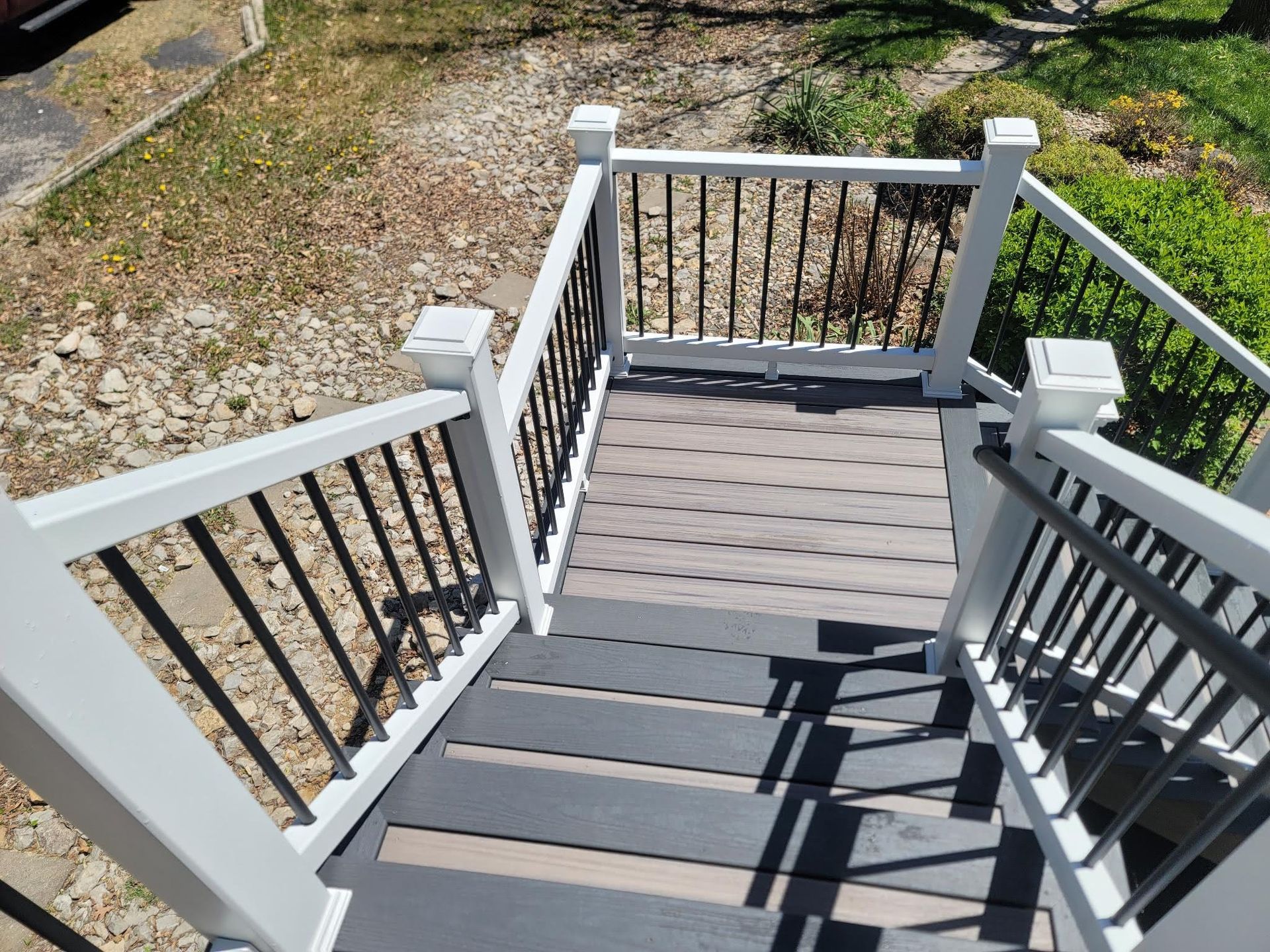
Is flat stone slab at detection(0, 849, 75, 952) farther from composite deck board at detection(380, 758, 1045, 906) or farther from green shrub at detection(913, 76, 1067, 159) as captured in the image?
green shrub at detection(913, 76, 1067, 159)

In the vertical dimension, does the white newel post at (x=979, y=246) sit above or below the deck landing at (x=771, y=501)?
above

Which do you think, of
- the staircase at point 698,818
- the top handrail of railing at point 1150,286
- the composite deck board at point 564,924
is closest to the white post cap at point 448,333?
the staircase at point 698,818

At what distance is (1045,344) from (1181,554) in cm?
49

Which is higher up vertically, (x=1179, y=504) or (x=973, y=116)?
(x=1179, y=504)

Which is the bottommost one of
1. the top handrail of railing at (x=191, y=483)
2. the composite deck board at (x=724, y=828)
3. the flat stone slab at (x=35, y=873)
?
the flat stone slab at (x=35, y=873)

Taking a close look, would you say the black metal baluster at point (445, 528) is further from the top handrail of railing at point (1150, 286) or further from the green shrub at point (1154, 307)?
the green shrub at point (1154, 307)

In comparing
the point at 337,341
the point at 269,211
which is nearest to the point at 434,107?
the point at 269,211

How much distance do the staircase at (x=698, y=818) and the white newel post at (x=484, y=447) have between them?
20cm

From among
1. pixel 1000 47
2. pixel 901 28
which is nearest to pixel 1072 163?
pixel 1000 47

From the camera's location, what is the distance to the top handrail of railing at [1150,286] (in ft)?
9.14

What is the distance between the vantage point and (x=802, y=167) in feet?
10.0

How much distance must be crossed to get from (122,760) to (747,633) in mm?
1862

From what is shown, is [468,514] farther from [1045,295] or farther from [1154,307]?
[1154,307]

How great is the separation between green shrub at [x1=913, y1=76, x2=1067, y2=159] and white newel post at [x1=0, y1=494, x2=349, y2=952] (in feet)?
19.5
